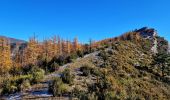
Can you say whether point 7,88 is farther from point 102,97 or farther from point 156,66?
point 156,66

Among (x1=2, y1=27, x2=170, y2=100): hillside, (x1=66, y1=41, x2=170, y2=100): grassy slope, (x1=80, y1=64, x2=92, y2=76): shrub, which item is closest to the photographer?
(x1=2, y1=27, x2=170, y2=100): hillside

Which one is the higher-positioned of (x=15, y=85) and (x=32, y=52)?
(x=32, y=52)

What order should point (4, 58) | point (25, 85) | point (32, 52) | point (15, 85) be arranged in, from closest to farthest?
point (25, 85) < point (15, 85) < point (4, 58) < point (32, 52)

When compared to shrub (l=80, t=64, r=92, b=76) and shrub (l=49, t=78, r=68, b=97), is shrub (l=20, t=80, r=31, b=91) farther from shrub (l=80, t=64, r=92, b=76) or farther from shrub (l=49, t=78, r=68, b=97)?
shrub (l=80, t=64, r=92, b=76)

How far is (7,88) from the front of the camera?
80.3 feet

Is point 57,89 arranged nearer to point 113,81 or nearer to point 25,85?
point 25,85

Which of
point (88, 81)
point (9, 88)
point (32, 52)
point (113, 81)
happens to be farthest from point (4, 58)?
point (9, 88)

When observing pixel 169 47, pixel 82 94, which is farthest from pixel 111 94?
pixel 169 47

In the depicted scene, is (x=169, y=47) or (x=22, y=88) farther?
(x=169, y=47)

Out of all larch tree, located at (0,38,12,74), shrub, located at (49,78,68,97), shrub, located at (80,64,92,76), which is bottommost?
shrub, located at (49,78,68,97)

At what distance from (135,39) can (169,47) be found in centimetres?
1809

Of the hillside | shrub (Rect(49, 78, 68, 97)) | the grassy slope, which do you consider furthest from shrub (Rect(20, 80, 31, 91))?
the grassy slope

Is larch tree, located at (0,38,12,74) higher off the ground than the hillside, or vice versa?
larch tree, located at (0,38,12,74)

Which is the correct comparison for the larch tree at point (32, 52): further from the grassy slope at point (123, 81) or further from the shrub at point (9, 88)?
the shrub at point (9, 88)
